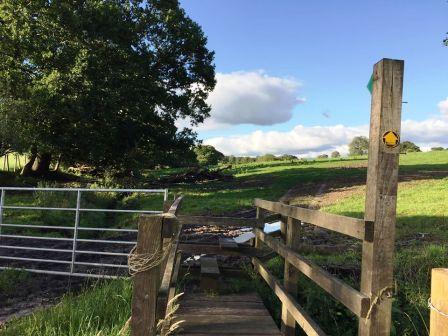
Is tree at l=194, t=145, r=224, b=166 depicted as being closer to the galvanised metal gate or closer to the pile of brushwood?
the pile of brushwood

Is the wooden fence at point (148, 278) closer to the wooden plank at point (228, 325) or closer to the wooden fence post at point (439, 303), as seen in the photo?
the wooden fence post at point (439, 303)

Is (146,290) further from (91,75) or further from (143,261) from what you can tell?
(91,75)

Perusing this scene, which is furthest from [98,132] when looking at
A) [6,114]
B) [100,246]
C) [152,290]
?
[152,290]

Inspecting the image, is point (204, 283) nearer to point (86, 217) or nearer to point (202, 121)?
point (86, 217)

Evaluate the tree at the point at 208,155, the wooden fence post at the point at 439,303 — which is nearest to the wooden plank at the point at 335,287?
the wooden fence post at the point at 439,303

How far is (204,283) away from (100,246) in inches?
233

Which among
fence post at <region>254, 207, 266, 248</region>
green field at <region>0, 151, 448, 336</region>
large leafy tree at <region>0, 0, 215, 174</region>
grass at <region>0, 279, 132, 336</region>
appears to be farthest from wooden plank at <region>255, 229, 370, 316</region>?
large leafy tree at <region>0, 0, 215, 174</region>

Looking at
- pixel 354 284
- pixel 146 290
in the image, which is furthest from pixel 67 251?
pixel 146 290

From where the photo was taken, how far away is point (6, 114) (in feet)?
62.5

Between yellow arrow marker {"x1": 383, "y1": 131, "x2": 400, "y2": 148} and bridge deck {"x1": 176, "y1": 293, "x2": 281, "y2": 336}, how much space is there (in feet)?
8.26

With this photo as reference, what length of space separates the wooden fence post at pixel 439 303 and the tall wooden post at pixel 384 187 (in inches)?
36.0

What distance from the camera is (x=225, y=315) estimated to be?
5.16 metres

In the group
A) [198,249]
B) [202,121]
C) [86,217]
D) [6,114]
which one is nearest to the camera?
[198,249]

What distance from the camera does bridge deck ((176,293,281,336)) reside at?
464 centimetres
